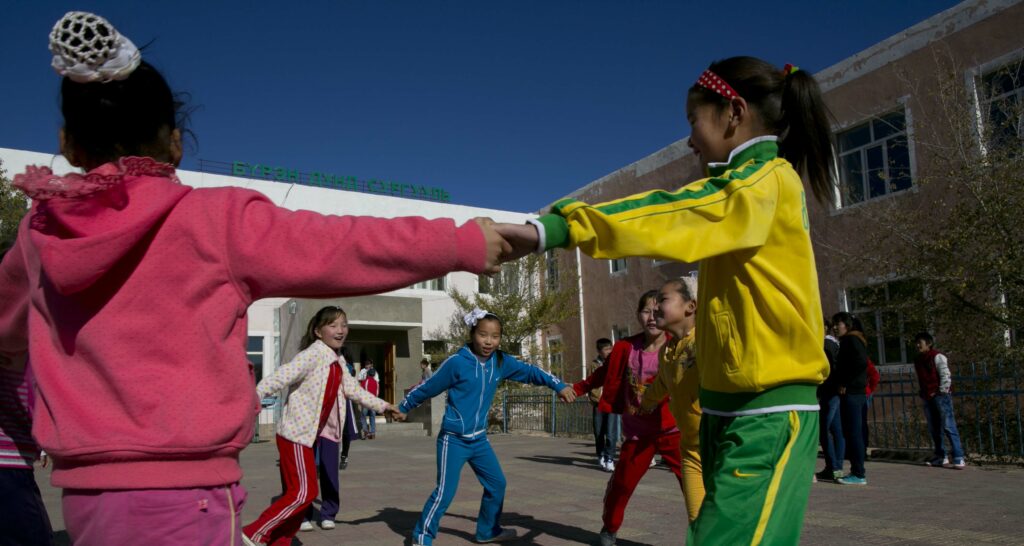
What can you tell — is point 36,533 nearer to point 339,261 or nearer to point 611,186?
point 339,261

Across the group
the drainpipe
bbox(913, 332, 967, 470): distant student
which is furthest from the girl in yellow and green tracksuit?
the drainpipe

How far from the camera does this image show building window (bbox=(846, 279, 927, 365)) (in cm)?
1270

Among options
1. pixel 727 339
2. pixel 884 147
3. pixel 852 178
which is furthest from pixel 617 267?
pixel 727 339

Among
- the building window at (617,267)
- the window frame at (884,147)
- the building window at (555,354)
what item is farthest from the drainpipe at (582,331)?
the window frame at (884,147)

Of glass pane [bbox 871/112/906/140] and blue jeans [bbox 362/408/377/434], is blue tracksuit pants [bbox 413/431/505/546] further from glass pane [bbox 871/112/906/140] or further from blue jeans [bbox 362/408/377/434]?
blue jeans [bbox 362/408/377/434]

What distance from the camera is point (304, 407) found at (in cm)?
577

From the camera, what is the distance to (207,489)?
1.70m

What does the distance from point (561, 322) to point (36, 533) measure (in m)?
24.2

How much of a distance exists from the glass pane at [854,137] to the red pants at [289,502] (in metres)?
13.8

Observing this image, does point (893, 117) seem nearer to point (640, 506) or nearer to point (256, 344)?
point (640, 506)

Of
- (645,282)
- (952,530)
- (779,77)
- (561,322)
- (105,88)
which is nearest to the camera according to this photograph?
(105,88)

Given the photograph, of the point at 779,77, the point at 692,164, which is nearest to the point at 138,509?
the point at 779,77

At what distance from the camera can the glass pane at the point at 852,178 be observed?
15.5 meters

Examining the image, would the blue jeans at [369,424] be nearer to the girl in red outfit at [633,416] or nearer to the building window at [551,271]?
the building window at [551,271]
